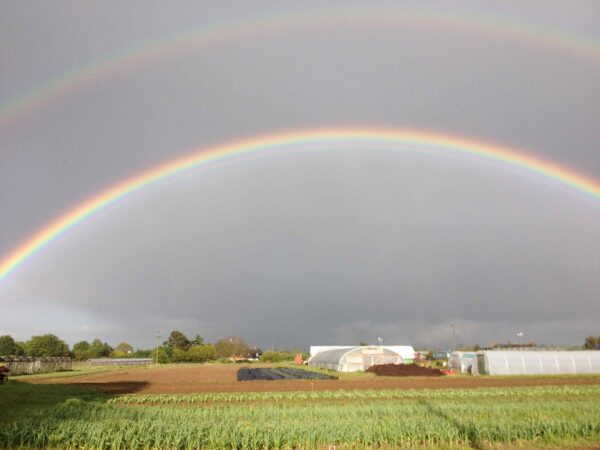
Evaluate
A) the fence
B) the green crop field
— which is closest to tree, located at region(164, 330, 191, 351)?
the fence

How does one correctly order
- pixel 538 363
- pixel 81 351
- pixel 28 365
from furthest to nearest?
pixel 81 351 → pixel 28 365 → pixel 538 363

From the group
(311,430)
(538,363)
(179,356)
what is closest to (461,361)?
(538,363)

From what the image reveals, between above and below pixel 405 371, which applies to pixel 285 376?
below

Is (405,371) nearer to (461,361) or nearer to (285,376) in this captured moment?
(461,361)

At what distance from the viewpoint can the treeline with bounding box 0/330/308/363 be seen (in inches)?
5246

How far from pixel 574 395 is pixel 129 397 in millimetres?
27472

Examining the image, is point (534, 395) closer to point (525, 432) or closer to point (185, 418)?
point (525, 432)

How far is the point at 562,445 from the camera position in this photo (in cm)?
1559

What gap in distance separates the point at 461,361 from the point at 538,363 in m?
9.76

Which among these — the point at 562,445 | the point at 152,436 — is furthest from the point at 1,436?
the point at 562,445

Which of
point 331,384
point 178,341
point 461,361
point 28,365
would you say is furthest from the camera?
point 178,341

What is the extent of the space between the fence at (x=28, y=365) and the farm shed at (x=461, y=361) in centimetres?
6646

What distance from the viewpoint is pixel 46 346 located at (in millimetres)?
160750

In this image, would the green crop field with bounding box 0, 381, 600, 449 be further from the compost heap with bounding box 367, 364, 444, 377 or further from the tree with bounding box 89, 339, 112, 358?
the tree with bounding box 89, 339, 112, 358
